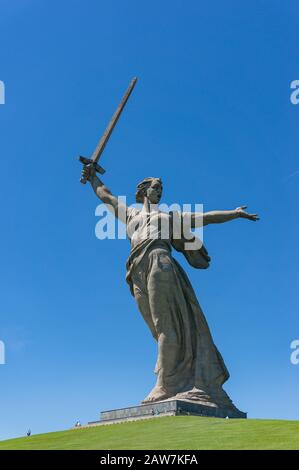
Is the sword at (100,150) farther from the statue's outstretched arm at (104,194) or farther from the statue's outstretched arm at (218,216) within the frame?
the statue's outstretched arm at (218,216)

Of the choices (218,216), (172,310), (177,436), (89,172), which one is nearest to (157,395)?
(172,310)

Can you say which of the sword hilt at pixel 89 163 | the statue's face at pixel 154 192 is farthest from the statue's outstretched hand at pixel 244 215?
the sword hilt at pixel 89 163

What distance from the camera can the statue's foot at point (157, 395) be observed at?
57.4 ft

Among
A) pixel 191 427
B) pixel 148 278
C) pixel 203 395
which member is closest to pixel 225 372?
pixel 203 395

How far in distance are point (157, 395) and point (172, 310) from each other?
2434 mm

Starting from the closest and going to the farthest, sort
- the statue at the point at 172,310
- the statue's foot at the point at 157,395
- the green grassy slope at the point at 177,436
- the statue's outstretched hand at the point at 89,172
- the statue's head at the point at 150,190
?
1. the green grassy slope at the point at 177,436
2. the statue's foot at the point at 157,395
3. the statue at the point at 172,310
4. the statue's head at the point at 150,190
5. the statue's outstretched hand at the point at 89,172

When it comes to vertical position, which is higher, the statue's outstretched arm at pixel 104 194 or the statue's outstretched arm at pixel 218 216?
the statue's outstretched arm at pixel 104 194

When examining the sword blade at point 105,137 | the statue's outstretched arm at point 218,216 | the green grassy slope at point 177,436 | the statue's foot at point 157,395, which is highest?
the sword blade at point 105,137

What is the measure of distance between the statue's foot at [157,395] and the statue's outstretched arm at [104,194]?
5509 mm

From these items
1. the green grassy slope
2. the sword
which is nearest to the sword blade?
the sword

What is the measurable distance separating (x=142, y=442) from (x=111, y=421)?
483 centimetres

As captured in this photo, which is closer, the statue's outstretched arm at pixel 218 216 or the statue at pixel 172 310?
the statue at pixel 172 310

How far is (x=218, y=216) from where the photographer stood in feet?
64.4
